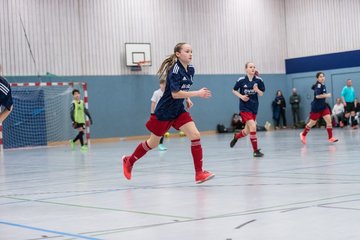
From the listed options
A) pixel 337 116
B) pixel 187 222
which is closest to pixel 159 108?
pixel 187 222

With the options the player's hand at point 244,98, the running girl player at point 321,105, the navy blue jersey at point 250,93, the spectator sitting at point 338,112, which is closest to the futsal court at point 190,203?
the player's hand at point 244,98

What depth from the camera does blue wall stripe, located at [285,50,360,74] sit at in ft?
103

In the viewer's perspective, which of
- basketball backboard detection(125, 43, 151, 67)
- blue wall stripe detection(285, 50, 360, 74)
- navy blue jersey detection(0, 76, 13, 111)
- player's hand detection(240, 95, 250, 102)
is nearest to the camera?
navy blue jersey detection(0, 76, 13, 111)

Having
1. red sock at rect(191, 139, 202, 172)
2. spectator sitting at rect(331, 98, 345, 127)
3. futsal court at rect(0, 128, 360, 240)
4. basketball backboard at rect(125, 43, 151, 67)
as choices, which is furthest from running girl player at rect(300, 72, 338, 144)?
spectator sitting at rect(331, 98, 345, 127)

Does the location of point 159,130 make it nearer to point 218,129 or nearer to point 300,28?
point 218,129

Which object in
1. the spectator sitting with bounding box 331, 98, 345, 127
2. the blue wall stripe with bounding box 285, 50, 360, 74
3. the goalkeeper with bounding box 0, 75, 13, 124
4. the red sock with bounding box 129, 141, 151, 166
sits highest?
the blue wall stripe with bounding box 285, 50, 360, 74

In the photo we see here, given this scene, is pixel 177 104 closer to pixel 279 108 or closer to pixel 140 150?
pixel 140 150

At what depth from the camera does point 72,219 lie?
18.3 ft

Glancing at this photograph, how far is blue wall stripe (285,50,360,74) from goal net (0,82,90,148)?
537 inches

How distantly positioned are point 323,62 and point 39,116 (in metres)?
15.8

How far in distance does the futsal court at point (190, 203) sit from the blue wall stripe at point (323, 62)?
71.4 ft

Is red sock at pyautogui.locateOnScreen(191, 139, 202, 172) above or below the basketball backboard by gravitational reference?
below

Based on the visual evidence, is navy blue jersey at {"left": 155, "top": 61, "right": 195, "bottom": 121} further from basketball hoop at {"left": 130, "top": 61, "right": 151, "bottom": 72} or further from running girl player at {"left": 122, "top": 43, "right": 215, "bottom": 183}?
basketball hoop at {"left": 130, "top": 61, "right": 151, "bottom": 72}

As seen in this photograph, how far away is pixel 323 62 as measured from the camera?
1286 inches
